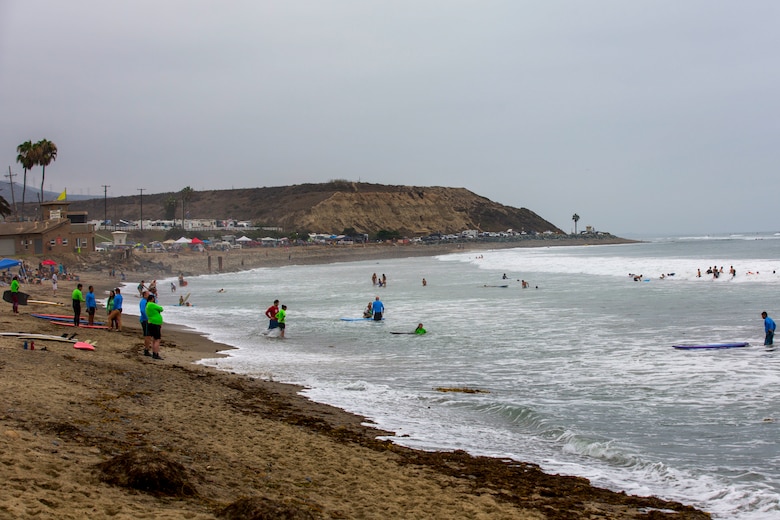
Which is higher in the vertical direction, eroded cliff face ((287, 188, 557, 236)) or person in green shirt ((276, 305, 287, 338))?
eroded cliff face ((287, 188, 557, 236))

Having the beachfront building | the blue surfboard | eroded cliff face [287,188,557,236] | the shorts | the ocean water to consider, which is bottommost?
the ocean water

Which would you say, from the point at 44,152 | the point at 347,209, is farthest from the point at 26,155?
the point at 347,209

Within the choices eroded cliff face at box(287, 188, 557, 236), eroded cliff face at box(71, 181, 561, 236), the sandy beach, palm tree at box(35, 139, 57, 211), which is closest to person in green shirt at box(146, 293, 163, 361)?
the sandy beach

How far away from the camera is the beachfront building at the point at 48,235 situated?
49.1m

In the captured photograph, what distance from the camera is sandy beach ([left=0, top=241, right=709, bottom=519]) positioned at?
5.54m

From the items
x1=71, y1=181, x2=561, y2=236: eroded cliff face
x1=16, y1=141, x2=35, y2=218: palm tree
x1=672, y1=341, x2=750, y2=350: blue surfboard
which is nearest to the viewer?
x1=672, y1=341, x2=750, y2=350: blue surfboard

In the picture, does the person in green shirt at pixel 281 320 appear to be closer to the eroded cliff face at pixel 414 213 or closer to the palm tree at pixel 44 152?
the palm tree at pixel 44 152

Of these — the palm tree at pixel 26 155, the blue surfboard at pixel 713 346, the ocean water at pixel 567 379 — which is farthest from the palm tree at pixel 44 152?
the blue surfboard at pixel 713 346

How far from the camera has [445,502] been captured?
257 inches

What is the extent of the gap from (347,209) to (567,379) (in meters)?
135

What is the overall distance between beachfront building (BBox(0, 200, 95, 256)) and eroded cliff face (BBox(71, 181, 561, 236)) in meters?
78.5

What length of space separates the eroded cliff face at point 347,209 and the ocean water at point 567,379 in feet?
369

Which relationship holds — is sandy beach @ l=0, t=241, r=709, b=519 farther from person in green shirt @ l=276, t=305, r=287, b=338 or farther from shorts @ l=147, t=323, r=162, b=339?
person in green shirt @ l=276, t=305, r=287, b=338

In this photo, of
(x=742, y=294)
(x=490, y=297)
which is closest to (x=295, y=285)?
(x=490, y=297)
